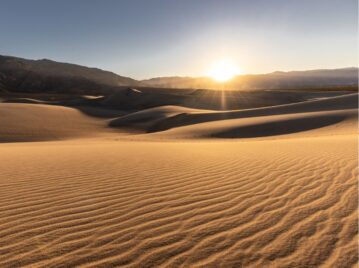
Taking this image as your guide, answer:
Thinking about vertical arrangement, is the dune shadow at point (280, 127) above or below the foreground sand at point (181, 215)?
below

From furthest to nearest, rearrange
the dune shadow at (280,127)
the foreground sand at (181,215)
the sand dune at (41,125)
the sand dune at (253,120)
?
the sand dune at (41,125)
the sand dune at (253,120)
the dune shadow at (280,127)
the foreground sand at (181,215)

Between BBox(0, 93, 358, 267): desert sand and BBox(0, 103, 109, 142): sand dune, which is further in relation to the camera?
BBox(0, 103, 109, 142): sand dune

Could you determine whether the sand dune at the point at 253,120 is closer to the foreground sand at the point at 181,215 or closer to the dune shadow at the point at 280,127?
the dune shadow at the point at 280,127

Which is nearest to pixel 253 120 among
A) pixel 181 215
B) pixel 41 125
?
pixel 41 125

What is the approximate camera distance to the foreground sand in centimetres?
270

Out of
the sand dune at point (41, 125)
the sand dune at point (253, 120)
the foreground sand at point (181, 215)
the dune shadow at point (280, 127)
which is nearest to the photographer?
the foreground sand at point (181, 215)

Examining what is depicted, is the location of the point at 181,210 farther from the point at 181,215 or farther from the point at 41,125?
the point at 41,125

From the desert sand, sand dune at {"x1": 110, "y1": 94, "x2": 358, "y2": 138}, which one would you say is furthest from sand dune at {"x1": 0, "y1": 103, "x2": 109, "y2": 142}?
the desert sand

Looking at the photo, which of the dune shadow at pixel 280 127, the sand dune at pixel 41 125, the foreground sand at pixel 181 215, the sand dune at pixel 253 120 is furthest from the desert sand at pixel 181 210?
the sand dune at pixel 41 125

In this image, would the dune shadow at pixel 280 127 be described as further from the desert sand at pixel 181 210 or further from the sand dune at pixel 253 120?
the desert sand at pixel 181 210

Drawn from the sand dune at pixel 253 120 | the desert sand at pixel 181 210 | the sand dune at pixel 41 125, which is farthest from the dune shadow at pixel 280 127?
the sand dune at pixel 41 125

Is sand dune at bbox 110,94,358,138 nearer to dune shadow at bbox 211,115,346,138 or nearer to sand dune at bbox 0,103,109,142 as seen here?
dune shadow at bbox 211,115,346,138

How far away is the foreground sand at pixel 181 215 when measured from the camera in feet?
8.86

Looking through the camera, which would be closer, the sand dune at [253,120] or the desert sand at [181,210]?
the desert sand at [181,210]
